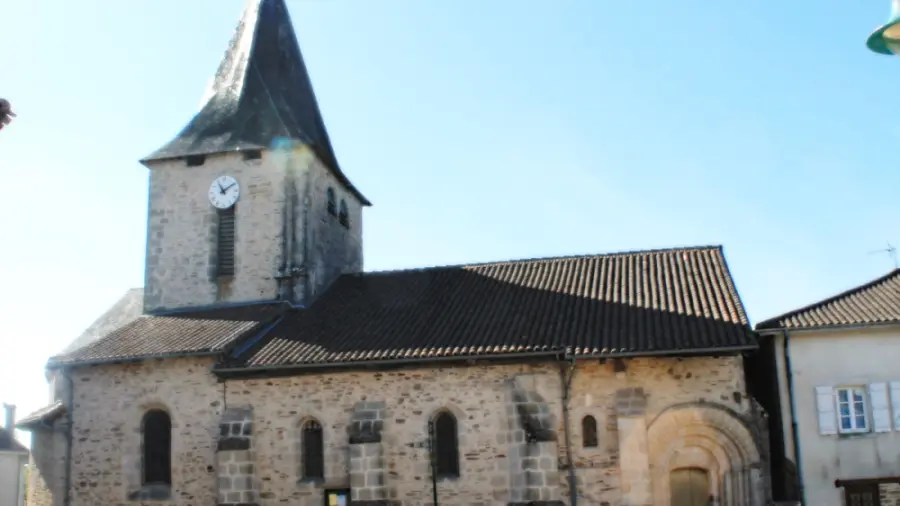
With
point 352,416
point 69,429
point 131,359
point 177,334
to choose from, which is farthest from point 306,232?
point 69,429

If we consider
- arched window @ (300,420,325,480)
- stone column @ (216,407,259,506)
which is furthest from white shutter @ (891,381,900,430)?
stone column @ (216,407,259,506)

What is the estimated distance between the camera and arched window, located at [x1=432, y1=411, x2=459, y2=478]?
18.3 m

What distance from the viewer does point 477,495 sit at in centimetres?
1789

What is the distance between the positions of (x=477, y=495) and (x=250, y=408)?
5.00 meters

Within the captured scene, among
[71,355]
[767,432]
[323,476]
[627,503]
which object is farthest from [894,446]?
[71,355]

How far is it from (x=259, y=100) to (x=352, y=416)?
31.5 ft

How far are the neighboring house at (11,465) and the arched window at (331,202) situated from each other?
23.2 metres

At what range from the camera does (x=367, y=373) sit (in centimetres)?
1880

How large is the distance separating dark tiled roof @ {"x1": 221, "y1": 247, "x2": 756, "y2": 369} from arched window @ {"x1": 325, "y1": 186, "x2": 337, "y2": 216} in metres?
2.21

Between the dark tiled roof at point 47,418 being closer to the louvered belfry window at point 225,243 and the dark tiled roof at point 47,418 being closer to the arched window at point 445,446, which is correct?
the louvered belfry window at point 225,243

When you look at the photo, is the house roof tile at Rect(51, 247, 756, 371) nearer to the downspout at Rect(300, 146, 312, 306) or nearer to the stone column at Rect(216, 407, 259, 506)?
the downspout at Rect(300, 146, 312, 306)

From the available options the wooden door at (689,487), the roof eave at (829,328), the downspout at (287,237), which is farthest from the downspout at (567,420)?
the downspout at (287,237)

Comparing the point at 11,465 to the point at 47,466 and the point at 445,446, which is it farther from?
the point at 445,446

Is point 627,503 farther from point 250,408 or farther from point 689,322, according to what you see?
point 250,408
